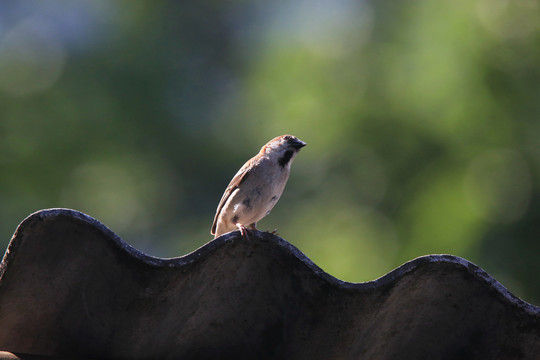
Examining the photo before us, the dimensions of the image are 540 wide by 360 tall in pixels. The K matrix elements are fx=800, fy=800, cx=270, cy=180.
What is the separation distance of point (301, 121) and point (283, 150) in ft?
28.0

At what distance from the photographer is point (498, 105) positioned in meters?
11.9

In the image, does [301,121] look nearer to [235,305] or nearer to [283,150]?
[283,150]

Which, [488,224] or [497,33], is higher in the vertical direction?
[497,33]

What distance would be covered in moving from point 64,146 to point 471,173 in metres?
7.70

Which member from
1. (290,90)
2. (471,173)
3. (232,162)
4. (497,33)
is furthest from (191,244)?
(497,33)

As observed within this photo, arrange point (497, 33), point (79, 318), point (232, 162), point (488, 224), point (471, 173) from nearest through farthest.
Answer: point (79, 318) → point (488, 224) → point (471, 173) → point (497, 33) → point (232, 162)

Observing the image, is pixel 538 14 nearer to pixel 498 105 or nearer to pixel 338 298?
pixel 498 105

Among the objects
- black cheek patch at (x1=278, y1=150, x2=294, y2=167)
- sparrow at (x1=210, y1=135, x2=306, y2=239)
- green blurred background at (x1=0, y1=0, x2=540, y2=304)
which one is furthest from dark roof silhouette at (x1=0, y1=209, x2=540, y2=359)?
green blurred background at (x1=0, y1=0, x2=540, y2=304)

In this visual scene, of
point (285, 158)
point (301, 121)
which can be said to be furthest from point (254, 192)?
point (301, 121)

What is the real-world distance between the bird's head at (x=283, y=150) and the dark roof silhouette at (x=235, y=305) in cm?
268

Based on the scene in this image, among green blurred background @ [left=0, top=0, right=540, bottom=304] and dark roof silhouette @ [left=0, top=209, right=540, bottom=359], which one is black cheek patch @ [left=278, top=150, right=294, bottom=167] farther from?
green blurred background @ [left=0, top=0, right=540, bottom=304]

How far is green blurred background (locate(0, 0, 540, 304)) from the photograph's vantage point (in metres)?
11.4

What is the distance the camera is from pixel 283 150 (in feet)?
19.5

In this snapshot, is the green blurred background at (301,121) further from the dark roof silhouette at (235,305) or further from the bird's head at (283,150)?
the dark roof silhouette at (235,305)
